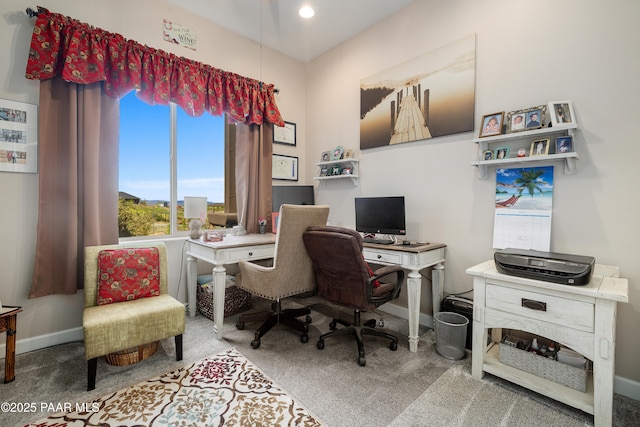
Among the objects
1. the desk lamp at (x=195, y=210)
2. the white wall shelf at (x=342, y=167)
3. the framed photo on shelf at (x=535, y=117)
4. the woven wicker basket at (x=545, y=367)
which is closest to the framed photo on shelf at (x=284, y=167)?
Answer: the white wall shelf at (x=342, y=167)

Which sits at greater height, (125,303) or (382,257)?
(382,257)

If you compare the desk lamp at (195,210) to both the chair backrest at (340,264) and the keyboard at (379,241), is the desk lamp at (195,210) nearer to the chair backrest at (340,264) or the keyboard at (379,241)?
the chair backrest at (340,264)

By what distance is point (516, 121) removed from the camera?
2.14 m

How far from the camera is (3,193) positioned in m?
2.13

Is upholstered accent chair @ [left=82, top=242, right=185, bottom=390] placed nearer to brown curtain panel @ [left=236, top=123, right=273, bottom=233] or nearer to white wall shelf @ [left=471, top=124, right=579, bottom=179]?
brown curtain panel @ [left=236, top=123, right=273, bottom=233]

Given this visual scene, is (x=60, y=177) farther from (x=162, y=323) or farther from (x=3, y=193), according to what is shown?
(x=162, y=323)

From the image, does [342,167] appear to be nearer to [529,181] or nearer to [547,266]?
[529,181]

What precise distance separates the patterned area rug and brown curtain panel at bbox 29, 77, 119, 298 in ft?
3.68

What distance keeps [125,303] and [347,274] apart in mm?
1646

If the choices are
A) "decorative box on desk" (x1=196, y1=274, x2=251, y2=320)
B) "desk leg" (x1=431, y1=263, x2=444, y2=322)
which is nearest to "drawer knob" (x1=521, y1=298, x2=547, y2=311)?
"desk leg" (x1=431, y1=263, x2=444, y2=322)

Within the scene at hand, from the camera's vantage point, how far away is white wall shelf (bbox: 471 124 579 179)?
1.92 meters

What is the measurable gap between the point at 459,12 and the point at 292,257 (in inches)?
101

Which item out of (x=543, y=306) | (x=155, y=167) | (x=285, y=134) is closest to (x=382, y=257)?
(x=543, y=306)

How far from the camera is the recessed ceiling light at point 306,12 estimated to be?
9.50 ft
